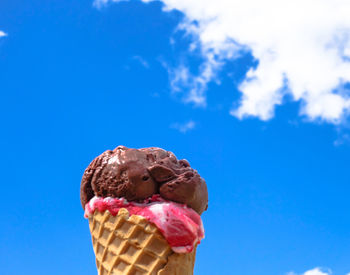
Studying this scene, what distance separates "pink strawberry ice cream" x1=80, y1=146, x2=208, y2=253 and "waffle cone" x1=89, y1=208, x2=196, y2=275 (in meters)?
0.08

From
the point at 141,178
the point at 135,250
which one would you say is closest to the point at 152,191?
the point at 141,178

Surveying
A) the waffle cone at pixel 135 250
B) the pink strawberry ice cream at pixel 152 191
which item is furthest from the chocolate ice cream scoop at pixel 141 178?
the waffle cone at pixel 135 250

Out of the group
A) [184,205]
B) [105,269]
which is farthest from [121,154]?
[105,269]

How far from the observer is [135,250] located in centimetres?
481

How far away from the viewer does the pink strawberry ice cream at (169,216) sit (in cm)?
477

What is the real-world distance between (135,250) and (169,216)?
53 cm

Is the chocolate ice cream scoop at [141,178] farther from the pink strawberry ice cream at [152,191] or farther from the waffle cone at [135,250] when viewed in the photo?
the waffle cone at [135,250]

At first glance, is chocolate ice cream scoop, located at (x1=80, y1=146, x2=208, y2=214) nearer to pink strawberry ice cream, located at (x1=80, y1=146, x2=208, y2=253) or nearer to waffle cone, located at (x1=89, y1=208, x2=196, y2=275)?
pink strawberry ice cream, located at (x1=80, y1=146, x2=208, y2=253)

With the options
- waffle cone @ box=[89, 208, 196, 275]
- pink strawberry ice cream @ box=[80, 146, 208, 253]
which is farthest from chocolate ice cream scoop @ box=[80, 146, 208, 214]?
waffle cone @ box=[89, 208, 196, 275]

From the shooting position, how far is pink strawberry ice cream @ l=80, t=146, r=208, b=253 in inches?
189

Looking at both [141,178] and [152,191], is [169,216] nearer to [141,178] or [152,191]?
[152,191]

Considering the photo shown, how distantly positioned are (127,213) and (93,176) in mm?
705

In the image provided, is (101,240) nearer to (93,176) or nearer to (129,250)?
(129,250)

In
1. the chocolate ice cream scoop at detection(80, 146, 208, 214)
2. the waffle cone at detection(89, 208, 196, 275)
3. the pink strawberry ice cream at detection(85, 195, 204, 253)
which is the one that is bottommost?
the waffle cone at detection(89, 208, 196, 275)
